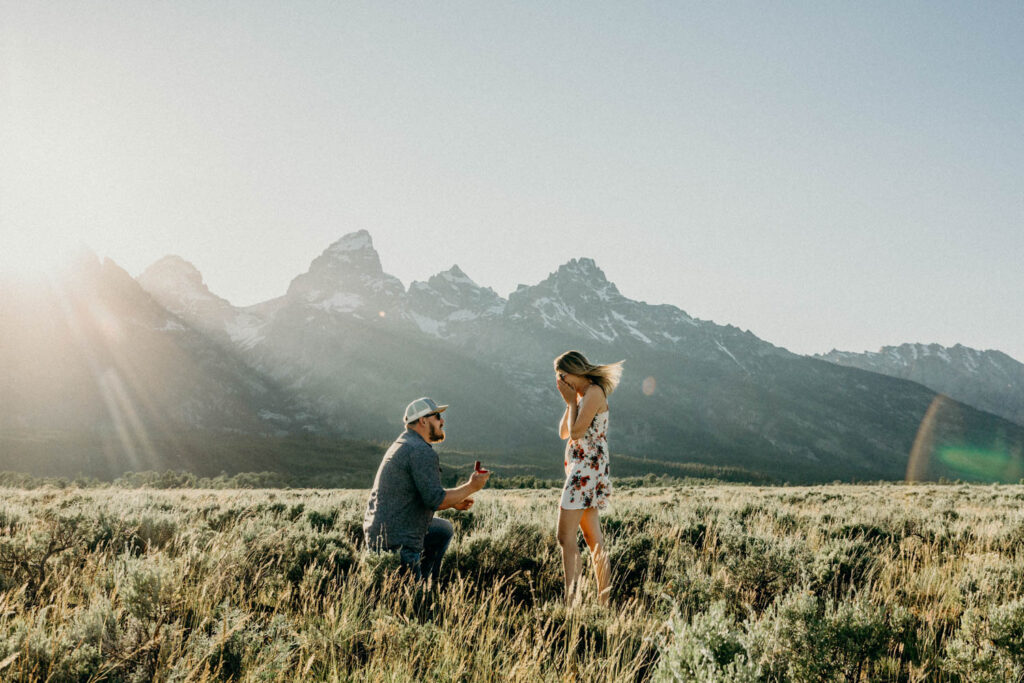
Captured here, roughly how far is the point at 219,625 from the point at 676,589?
3.74 m

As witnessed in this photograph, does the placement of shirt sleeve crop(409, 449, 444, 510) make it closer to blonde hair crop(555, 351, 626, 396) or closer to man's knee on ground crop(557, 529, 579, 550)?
man's knee on ground crop(557, 529, 579, 550)

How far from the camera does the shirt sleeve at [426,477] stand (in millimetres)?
4523

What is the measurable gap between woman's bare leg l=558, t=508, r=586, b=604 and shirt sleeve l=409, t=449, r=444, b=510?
121 centimetres

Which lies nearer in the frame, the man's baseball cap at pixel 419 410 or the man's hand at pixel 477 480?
the man's hand at pixel 477 480

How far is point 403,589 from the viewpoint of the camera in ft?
13.6

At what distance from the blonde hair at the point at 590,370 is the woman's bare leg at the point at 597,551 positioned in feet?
4.04

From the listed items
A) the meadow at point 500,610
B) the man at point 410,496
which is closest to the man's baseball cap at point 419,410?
the man at point 410,496

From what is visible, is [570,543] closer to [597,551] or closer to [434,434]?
[597,551]

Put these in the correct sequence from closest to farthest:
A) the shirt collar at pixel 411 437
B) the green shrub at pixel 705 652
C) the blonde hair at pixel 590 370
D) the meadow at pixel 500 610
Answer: the green shrub at pixel 705 652 < the meadow at pixel 500 610 < the shirt collar at pixel 411 437 < the blonde hair at pixel 590 370

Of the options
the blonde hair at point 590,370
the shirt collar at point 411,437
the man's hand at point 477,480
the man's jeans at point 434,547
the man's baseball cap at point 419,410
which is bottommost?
the man's jeans at point 434,547

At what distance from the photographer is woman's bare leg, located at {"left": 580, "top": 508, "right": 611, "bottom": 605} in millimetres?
4555

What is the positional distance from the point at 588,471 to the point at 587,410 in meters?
0.62

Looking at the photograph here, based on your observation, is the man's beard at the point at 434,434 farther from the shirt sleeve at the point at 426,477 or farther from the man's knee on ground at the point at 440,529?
the man's knee on ground at the point at 440,529

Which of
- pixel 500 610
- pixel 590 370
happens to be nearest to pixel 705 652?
pixel 500 610
